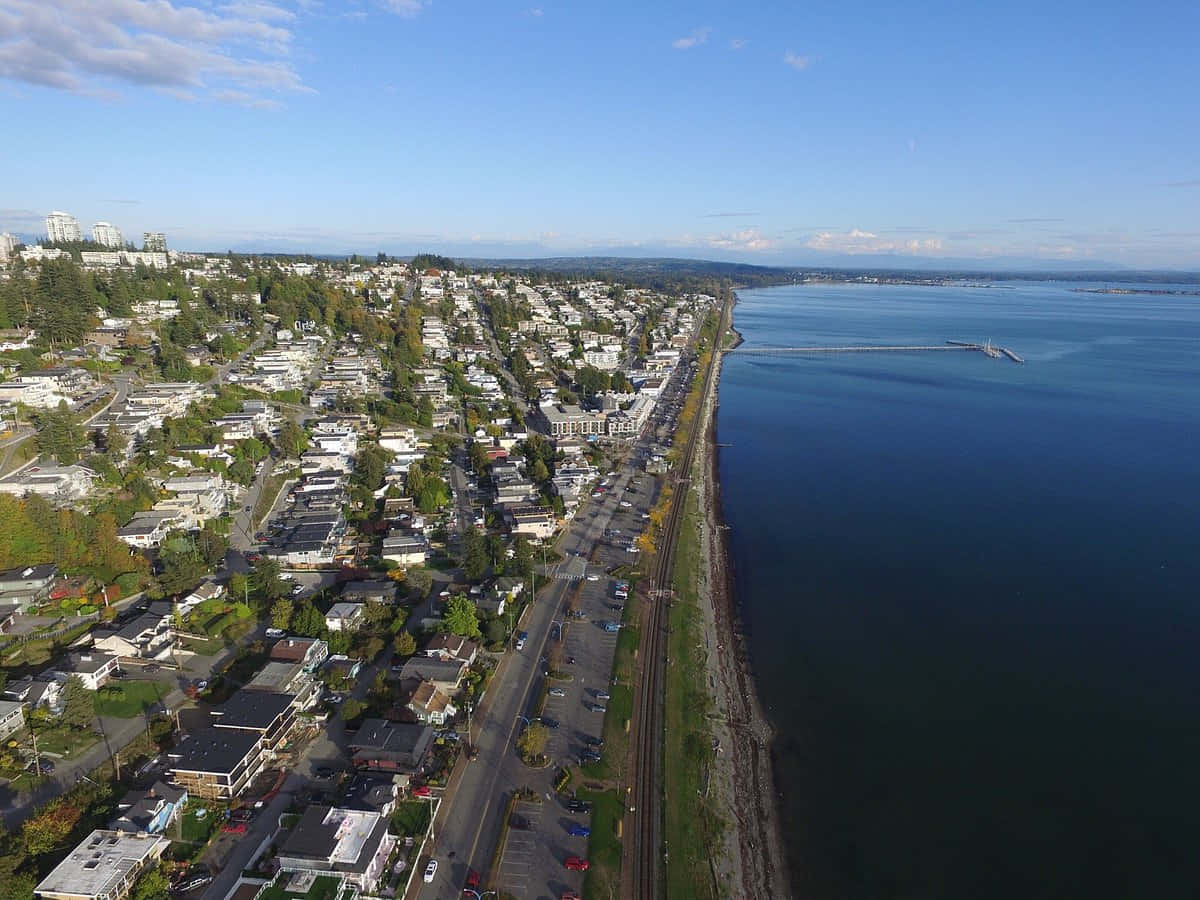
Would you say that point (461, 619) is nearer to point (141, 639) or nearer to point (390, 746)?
point (390, 746)

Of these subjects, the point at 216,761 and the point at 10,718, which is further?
the point at 10,718

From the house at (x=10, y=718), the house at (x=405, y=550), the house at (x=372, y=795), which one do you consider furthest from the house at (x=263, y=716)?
the house at (x=405, y=550)

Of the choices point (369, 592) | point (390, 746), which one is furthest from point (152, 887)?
point (369, 592)

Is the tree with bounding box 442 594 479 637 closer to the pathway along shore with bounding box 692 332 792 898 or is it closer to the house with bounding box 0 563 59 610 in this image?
the pathway along shore with bounding box 692 332 792 898

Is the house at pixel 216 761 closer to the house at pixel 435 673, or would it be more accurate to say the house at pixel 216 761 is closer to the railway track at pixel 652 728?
the house at pixel 435 673

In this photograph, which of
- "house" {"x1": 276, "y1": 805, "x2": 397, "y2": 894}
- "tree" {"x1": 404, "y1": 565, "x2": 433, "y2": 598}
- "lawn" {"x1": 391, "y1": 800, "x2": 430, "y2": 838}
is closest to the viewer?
"house" {"x1": 276, "y1": 805, "x2": 397, "y2": 894}

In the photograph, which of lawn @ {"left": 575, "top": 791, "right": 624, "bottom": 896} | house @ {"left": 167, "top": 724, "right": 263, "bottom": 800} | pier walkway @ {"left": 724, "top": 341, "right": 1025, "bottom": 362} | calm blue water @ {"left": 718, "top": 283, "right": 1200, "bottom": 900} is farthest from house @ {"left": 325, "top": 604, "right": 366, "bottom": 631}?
pier walkway @ {"left": 724, "top": 341, "right": 1025, "bottom": 362}
